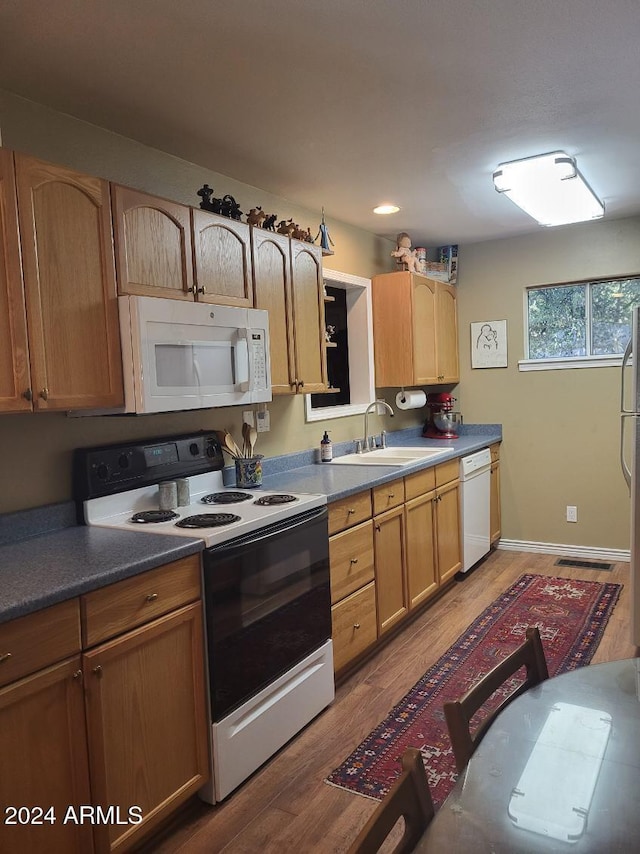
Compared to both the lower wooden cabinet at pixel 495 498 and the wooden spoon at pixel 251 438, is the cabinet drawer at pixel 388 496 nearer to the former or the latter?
the wooden spoon at pixel 251 438

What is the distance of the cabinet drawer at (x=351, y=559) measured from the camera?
8.86ft

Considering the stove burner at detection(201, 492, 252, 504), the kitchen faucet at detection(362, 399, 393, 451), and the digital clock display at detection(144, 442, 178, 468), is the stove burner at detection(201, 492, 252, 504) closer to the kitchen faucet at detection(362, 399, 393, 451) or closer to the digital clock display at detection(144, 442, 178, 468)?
the digital clock display at detection(144, 442, 178, 468)

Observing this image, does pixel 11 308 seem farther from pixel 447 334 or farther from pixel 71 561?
pixel 447 334

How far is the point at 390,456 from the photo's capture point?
3973 mm

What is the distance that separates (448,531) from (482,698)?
2718 mm

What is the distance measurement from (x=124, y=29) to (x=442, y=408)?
139 inches

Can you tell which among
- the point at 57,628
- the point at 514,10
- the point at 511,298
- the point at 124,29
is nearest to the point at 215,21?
the point at 124,29

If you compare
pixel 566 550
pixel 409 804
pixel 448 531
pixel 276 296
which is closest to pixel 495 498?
pixel 566 550

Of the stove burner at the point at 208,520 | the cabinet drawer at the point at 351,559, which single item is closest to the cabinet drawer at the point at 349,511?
the cabinet drawer at the point at 351,559

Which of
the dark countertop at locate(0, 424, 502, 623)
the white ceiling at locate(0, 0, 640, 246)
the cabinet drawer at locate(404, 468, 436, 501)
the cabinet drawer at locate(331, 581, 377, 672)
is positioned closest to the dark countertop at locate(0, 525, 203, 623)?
the dark countertop at locate(0, 424, 502, 623)

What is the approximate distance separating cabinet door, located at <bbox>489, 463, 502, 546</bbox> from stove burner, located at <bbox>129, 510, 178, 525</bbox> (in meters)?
2.89

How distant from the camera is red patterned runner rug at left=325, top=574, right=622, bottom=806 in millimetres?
→ 2174

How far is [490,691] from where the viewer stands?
1.25 meters

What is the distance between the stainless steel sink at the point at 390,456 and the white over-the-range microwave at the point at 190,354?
1.14 meters
